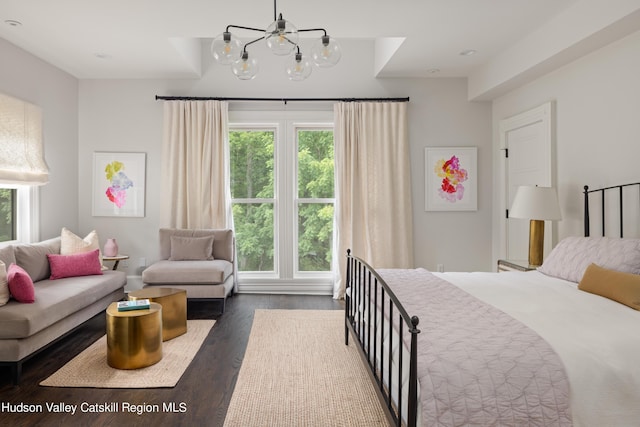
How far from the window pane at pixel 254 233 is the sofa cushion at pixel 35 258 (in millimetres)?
2053

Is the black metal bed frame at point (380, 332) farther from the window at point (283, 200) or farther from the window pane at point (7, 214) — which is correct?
the window pane at point (7, 214)

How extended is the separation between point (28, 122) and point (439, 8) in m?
4.01

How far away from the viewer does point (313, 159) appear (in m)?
5.29

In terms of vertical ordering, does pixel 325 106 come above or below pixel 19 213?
above

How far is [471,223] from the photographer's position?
Answer: 16.9 feet

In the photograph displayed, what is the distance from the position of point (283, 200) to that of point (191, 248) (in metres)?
1.28

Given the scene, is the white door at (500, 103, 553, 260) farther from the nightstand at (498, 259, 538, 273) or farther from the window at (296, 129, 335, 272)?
the window at (296, 129, 335, 272)

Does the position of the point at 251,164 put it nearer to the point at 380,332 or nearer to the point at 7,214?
the point at 7,214

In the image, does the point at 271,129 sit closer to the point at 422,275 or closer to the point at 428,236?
the point at 428,236

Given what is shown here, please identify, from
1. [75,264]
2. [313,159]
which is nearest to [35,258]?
[75,264]

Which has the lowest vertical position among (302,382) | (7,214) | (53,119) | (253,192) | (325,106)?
(302,382)

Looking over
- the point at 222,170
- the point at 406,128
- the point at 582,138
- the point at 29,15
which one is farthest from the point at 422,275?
the point at 29,15

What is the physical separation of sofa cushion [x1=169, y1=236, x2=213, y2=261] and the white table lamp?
3.27 m

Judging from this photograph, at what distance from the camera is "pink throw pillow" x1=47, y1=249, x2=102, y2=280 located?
382cm
